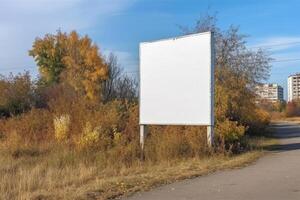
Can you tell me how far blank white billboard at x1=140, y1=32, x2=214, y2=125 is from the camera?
20922 mm

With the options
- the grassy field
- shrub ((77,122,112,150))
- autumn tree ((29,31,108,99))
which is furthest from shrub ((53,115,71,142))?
autumn tree ((29,31,108,99))

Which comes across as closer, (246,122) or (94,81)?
(246,122)

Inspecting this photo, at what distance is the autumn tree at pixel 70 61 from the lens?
231 ft

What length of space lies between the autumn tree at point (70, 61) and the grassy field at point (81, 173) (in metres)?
45.6

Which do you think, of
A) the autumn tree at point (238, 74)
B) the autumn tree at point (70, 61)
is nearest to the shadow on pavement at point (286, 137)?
the autumn tree at point (238, 74)

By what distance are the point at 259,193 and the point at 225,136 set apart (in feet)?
35.7

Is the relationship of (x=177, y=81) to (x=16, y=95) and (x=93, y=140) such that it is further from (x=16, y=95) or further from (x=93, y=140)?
(x=16, y=95)

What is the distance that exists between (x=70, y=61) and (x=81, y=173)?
210 feet

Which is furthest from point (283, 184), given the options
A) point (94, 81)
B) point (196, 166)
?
point (94, 81)

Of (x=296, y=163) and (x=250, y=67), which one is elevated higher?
(x=250, y=67)

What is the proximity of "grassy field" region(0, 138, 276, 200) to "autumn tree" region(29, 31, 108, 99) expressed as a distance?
4561 cm

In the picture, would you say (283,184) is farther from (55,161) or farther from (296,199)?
(55,161)

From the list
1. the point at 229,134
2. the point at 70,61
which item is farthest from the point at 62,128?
the point at 70,61

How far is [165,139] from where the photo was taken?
21391 millimetres
